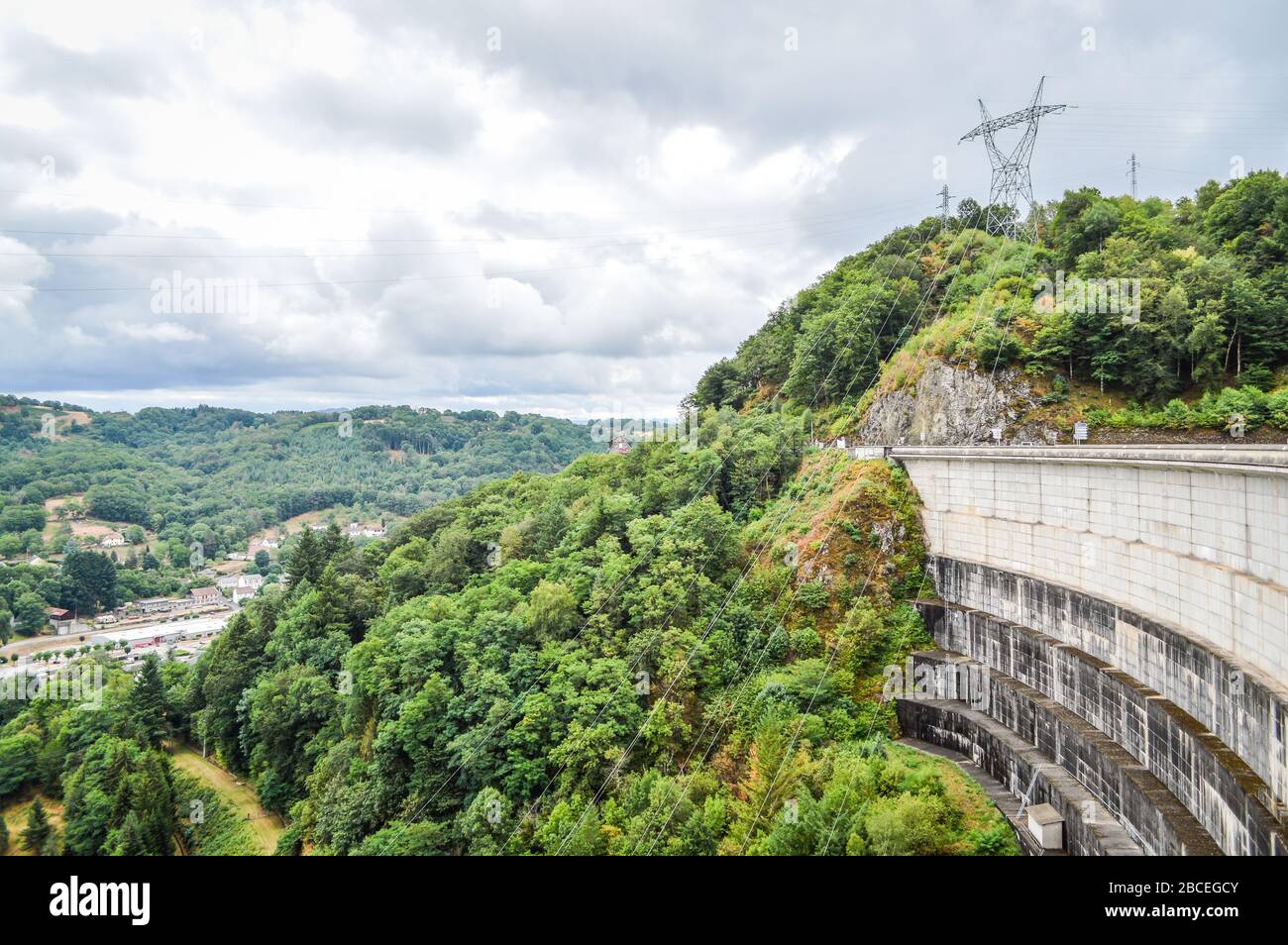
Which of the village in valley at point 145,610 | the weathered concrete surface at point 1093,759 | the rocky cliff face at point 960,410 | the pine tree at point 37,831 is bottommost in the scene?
the pine tree at point 37,831

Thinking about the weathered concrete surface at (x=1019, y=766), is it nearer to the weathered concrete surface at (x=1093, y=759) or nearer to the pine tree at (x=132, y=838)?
the weathered concrete surface at (x=1093, y=759)

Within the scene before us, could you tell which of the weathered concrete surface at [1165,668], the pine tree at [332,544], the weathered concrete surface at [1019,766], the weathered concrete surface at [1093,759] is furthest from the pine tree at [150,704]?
the weathered concrete surface at [1165,668]

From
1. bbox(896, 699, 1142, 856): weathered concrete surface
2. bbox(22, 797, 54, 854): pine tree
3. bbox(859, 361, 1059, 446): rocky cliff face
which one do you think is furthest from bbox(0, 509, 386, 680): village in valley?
bbox(896, 699, 1142, 856): weathered concrete surface

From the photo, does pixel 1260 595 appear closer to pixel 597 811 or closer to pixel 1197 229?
pixel 597 811

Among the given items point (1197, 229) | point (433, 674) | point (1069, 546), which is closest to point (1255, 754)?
point (1069, 546)
